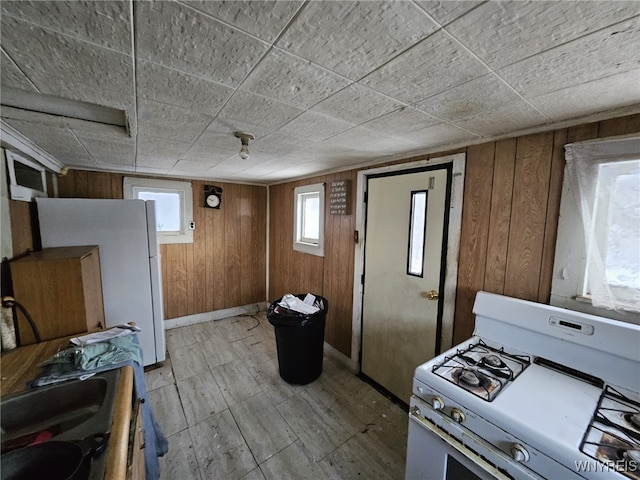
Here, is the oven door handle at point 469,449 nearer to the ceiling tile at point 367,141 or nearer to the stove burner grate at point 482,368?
the stove burner grate at point 482,368

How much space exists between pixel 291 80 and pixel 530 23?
0.71m

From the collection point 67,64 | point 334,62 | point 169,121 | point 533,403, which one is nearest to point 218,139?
point 169,121

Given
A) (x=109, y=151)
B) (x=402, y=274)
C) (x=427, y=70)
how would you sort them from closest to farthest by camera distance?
(x=427, y=70)
(x=109, y=151)
(x=402, y=274)

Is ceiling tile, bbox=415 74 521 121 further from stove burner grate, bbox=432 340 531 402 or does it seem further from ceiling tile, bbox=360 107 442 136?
stove burner grate, bbox=432 340 531 402

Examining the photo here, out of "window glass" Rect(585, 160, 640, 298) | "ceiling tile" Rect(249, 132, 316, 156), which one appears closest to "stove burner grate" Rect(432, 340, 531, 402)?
"window glass" Rect(585, 160, 640, 298)

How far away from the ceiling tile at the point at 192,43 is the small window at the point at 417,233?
5.14ft

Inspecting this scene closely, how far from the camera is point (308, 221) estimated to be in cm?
345

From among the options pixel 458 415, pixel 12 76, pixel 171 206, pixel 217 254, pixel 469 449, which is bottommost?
pixel 469 449

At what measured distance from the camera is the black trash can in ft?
7.49

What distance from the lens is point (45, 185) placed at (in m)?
2.39

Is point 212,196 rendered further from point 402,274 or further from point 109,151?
point 402,274

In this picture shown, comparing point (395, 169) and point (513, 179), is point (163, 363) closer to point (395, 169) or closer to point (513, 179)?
point (395, 169)

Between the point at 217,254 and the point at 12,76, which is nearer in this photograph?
the point at 12,76

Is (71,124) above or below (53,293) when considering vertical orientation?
above
